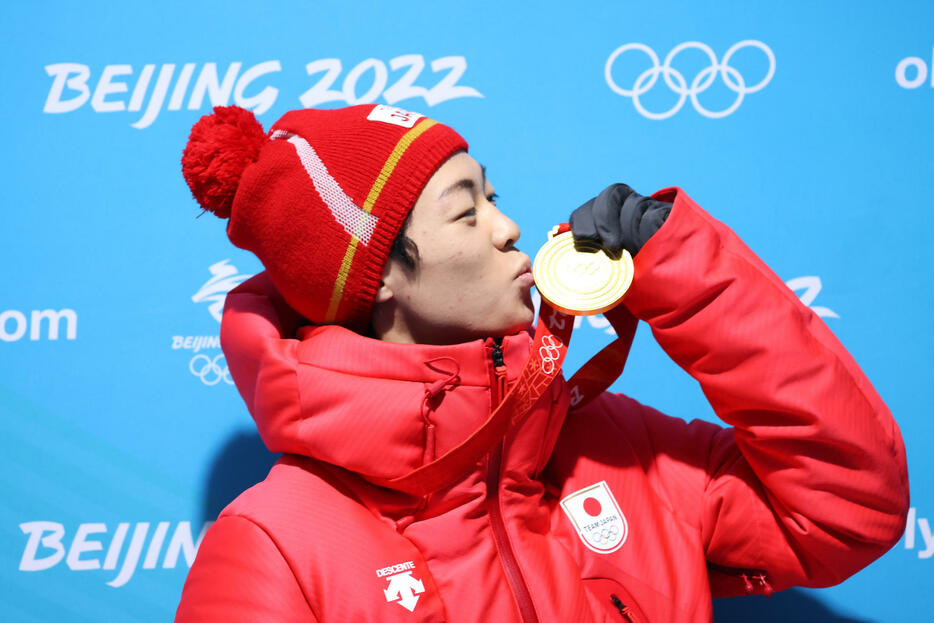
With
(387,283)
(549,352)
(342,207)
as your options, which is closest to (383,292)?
(387,283)

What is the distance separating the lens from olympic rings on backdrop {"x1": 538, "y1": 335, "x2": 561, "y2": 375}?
104 cm

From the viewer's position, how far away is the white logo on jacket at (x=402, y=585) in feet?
3.25

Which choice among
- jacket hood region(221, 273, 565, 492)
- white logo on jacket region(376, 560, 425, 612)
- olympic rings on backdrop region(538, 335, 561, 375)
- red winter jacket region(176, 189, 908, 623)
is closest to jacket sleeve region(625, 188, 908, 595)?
red winter jacket region(176, 189, 908, 623)

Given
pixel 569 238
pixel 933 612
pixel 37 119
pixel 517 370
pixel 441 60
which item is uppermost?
pixel 441 60

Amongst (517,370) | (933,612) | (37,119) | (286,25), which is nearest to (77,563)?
(37,119)

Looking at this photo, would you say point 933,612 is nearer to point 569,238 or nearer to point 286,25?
point 569,238

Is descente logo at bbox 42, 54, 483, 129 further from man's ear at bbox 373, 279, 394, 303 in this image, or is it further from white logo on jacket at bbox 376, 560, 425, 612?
white logo on jacket at bbox 376, 560, 425, 612

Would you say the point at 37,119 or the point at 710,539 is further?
the point at 37,119

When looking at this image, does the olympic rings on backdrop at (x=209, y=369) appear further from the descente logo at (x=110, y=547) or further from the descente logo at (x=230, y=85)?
the descente logo at (x=230, y=85)

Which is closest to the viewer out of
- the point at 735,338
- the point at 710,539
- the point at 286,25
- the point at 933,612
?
the point at 735,338

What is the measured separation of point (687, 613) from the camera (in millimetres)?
1068

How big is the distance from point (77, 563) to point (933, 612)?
148 centimetres

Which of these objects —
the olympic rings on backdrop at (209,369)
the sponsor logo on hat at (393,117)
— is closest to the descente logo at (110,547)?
the olympic rings on backdrop at (209,369)

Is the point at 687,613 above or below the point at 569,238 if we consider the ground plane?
below
